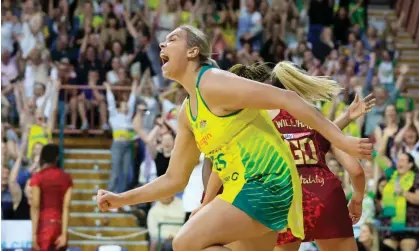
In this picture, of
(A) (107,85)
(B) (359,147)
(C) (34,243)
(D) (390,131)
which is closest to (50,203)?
(C) (34,243)

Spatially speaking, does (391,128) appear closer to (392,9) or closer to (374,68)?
(374,68)

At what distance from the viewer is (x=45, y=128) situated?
41.7ft

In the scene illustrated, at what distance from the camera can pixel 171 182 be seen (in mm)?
5477

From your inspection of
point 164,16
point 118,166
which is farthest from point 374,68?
point 118,166

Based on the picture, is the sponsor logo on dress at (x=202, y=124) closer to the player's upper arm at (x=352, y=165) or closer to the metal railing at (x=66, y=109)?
the player's upper arm at (x=352, y=165)

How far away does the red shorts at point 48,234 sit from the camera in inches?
416

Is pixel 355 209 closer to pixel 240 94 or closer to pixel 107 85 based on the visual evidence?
pixel 240 94

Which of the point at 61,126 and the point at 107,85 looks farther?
the point at 107,85

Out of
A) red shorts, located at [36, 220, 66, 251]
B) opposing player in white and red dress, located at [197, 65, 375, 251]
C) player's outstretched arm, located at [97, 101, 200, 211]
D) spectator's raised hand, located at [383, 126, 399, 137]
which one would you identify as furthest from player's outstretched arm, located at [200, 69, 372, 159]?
spectator's raised hand, located at [383, 126, 399, 137]

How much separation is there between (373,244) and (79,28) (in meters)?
7.16

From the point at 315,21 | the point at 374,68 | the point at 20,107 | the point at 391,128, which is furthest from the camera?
the point at 315,21

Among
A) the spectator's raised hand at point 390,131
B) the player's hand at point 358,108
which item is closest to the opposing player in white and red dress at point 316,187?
the player's hand at point 358,108

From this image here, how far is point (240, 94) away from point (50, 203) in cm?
614

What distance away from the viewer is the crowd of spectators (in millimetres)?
Answer: 11289
